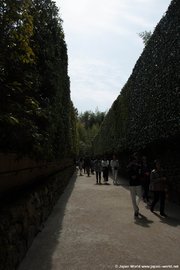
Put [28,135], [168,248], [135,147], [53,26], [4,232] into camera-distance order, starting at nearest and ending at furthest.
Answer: [4,232] → [28,135] → [168,248] → [53,26] → [135,147]

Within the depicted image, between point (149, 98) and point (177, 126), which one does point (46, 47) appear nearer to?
point (177, 126)

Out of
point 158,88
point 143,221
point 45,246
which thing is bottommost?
point 45,246

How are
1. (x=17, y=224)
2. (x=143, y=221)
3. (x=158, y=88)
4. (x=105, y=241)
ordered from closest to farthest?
(x=17, y=224), (x=105, y=241), (x=143, y=221), (x=158, y=88)

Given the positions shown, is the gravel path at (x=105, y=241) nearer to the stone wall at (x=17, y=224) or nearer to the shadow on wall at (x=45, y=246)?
the shadow on wall at (x=45, y=246)

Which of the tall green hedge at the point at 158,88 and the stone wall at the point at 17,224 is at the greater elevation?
the tall green hedge at the point at 158,88

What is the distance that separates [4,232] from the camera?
627cm

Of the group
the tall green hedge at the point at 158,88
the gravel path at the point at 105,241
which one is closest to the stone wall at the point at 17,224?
the gravel path at the point at 105,241

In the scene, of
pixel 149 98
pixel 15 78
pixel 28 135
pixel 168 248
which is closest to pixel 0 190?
pixel 28 135

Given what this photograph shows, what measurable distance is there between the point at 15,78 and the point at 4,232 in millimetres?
2294

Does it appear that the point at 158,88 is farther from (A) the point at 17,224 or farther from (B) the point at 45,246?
(A) the point at 17,224

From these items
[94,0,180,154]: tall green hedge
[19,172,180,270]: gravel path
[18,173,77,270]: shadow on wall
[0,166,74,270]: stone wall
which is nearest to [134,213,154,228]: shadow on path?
[19,172,180,270]: gravel path

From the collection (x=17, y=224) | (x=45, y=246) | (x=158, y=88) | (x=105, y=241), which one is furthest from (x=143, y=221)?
(x=158, y=88)

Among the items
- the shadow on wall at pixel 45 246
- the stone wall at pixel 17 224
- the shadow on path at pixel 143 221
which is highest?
the stone wall at pixel 17 224

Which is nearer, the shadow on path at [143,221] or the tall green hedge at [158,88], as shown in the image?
the shadow on path at [143,221]
